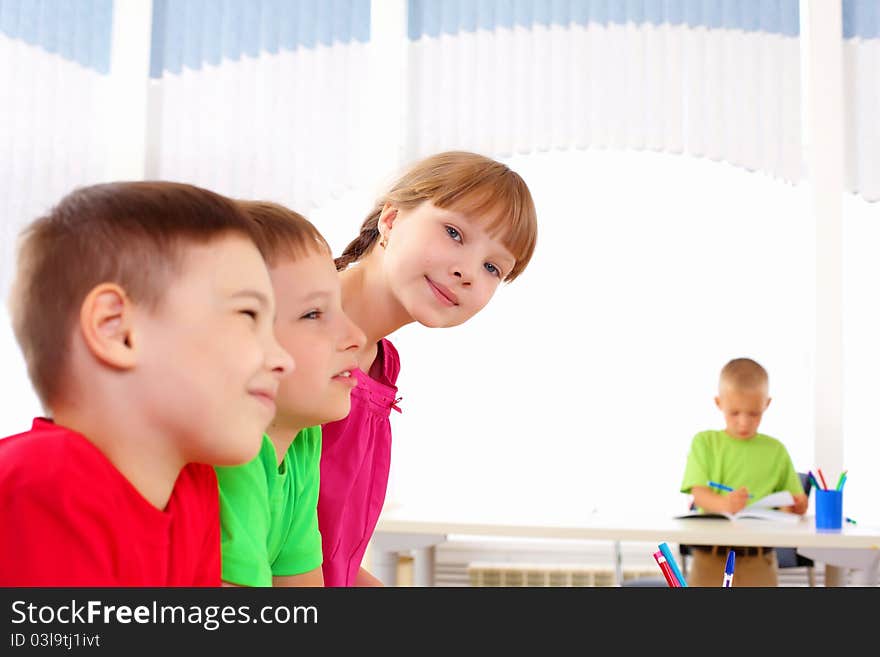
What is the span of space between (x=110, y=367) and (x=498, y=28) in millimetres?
3774

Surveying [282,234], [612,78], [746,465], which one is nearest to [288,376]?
[282,234]

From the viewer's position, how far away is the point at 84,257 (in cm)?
58

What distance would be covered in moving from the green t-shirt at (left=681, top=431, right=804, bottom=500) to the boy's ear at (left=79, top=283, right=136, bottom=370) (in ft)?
9.53

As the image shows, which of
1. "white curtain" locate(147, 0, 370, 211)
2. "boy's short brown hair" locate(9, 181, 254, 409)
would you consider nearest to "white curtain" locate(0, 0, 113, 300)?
"white curtain" locate(147, 0, 370, 211)

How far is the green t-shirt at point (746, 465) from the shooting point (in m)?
3.27

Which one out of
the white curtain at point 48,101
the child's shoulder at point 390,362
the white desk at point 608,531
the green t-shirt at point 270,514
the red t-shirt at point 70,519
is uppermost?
the white curtain at point 48,101

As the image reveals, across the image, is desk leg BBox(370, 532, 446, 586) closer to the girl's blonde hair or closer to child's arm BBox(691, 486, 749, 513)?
child's arm BBox(691, 486, 749, 513)

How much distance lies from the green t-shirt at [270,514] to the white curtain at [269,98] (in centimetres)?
328

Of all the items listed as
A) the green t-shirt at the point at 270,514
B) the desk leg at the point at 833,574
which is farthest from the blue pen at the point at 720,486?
the green t-shirt at the point at 270,514

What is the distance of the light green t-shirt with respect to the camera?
327 centimetres

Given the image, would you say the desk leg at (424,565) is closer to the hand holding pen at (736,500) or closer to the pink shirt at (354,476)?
the hand holding pen at (736,500)

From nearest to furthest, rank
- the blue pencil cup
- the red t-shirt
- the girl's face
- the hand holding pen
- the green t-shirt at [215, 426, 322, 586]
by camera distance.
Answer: the red t-shirt → the green t-shirt at [215, 426, 322, 586] → the girl's face → the blue pencil cup → the hand holding pen

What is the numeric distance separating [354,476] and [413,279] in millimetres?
278

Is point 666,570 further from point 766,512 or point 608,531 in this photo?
point 766,512
